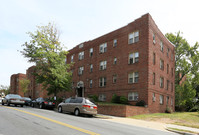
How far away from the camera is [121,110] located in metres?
20.7

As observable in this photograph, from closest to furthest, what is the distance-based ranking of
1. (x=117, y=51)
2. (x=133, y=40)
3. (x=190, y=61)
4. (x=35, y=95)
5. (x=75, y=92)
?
1. (x=133, y=40)
2. (x=117, y=51)
3. (x=75, y=92)
4. (x=190, y=61)
5. (x=35, y=95)

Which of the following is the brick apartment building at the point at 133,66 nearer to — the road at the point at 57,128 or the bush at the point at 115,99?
the bush at the point at 115,99

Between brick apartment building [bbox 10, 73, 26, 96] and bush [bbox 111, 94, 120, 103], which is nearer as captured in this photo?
bush [bbox 111, 94, 120, 103]

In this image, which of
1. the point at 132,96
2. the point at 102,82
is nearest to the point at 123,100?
the point at 132,96

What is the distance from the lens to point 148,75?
2411 cm

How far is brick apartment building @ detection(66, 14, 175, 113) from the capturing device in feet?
81.9

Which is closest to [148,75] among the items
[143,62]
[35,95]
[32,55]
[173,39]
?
[143,62]

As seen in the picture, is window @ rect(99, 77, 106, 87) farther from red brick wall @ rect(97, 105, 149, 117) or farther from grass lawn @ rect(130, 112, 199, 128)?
grass lawn @ rect(130, 112, 199, 128)

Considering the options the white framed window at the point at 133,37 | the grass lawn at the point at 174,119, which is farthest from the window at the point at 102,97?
the grass lawn at the point at 174,119

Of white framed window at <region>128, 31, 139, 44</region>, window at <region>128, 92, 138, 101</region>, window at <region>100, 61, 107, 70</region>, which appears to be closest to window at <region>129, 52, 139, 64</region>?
white framed window at <region>128, 31, 139, 44</region>

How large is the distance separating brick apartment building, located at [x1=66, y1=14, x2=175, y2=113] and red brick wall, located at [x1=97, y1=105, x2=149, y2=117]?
206 centimetres

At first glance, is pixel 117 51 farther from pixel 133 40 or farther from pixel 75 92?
pixel 75 92

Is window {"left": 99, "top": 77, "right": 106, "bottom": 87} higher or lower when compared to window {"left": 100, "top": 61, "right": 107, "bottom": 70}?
lower

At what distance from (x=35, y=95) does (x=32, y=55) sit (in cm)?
3559
